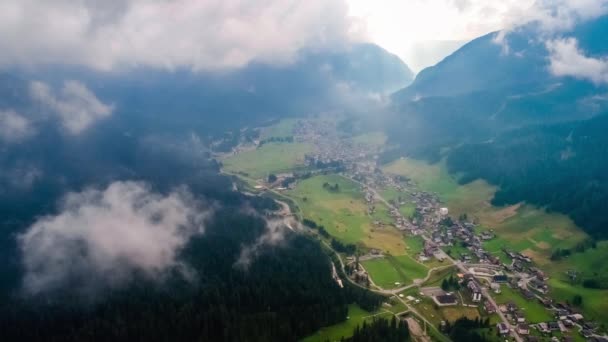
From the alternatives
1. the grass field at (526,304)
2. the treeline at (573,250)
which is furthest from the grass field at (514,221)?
the grass field at (526,304)

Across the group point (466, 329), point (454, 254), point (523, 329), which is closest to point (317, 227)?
point (454, 254)

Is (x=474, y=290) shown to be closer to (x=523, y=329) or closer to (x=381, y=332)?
(x=523, y=329)

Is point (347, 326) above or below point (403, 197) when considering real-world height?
below

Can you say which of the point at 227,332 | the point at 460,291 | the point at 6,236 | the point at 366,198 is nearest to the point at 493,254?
the point at 460,291

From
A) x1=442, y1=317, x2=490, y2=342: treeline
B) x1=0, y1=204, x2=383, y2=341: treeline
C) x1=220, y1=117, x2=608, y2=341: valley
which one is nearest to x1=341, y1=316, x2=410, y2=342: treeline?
x1=220, y1=117, x2=608, y2=341: valley

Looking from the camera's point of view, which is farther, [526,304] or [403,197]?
[403,197]

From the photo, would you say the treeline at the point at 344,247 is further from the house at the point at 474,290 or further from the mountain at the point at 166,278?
the house at the point at 474,290
